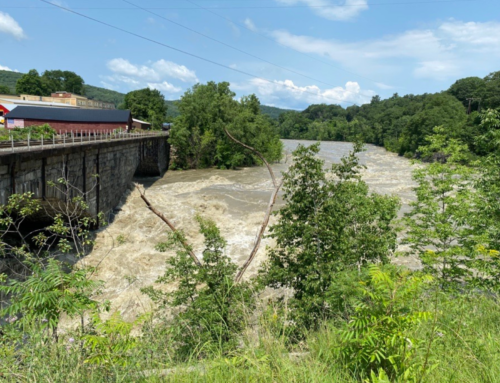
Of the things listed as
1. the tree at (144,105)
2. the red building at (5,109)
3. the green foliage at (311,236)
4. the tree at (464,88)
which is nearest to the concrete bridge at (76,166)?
the green foliage at (311,236)

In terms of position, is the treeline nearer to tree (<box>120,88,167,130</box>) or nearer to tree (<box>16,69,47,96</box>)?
tree (<box>120,88,167,130</box>)

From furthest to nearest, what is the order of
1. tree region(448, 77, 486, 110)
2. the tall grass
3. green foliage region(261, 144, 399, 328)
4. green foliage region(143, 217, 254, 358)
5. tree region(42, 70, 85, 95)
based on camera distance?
1. tree region(42, 70, 85, 95)
2. tree region(448, 77, 486, 110)
3. green foliage region(261, 144, 399, 328)
4. green foliage region(143, 217, 254, 358)
5. the tall grass

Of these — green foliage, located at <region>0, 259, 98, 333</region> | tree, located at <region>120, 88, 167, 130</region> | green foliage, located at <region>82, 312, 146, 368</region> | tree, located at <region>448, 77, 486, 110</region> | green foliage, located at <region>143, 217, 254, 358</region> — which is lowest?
green foliage, located at <region>143, 217, 254, 358</region>

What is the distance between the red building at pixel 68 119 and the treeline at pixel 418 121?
2567 cm

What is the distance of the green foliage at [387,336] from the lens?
3350 millimetres

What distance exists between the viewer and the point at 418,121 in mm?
77375

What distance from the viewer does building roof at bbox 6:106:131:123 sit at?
124ft

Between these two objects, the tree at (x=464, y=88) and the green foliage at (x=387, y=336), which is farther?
the tree at (x=464, y=88)

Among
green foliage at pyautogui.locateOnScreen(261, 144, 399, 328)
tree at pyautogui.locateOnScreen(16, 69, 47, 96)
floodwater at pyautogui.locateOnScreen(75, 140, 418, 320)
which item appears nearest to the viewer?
green foliage at pyautogui.locateOnScreen(261, 144, 399, 328)

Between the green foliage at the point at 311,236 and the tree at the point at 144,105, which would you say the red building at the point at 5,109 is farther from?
the green foliage at the point at 311,236

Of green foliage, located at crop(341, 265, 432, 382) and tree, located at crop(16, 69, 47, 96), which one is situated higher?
tree, located at crop(16, 69, 47, 96)

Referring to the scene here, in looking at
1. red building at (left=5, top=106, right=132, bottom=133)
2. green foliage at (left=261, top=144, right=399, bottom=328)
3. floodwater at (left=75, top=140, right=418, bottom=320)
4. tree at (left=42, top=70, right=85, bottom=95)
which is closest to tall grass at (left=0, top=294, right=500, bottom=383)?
floodwater at (left=75, top=140, right=418, bottom=320)

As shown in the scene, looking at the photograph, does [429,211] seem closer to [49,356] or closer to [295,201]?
[295,201]

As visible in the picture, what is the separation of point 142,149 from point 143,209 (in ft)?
36.9
